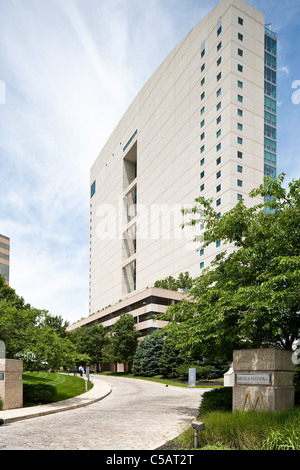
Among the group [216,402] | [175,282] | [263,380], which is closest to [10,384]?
[216,402]

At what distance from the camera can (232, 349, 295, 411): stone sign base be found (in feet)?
38.2

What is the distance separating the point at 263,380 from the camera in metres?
11.9

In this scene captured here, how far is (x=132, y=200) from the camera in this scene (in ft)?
340

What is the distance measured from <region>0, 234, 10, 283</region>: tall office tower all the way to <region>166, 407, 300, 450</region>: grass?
10255 cm

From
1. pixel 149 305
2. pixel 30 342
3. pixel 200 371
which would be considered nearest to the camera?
pixel 30 342

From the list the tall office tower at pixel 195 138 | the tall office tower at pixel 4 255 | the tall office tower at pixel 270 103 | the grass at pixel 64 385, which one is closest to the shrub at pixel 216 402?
the grass at pixel 64 385

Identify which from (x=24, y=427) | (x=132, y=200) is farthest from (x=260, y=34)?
(x=24, y=427)

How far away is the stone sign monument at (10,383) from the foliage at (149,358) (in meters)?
36.6

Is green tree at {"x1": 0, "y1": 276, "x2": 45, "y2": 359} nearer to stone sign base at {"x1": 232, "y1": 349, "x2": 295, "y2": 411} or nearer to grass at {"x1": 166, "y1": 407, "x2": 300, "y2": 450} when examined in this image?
stone sign base at {"x1": 232, "y1": 349, "x2": 295, "y2": 411}

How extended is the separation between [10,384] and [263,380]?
1227cm

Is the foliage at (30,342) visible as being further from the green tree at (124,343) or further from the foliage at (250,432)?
the green tree at (124,343)

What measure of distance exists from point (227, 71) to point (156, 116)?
27303mm

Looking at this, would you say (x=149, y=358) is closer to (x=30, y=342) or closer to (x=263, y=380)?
(x=30, y=342)

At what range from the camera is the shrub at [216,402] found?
43.8ft
